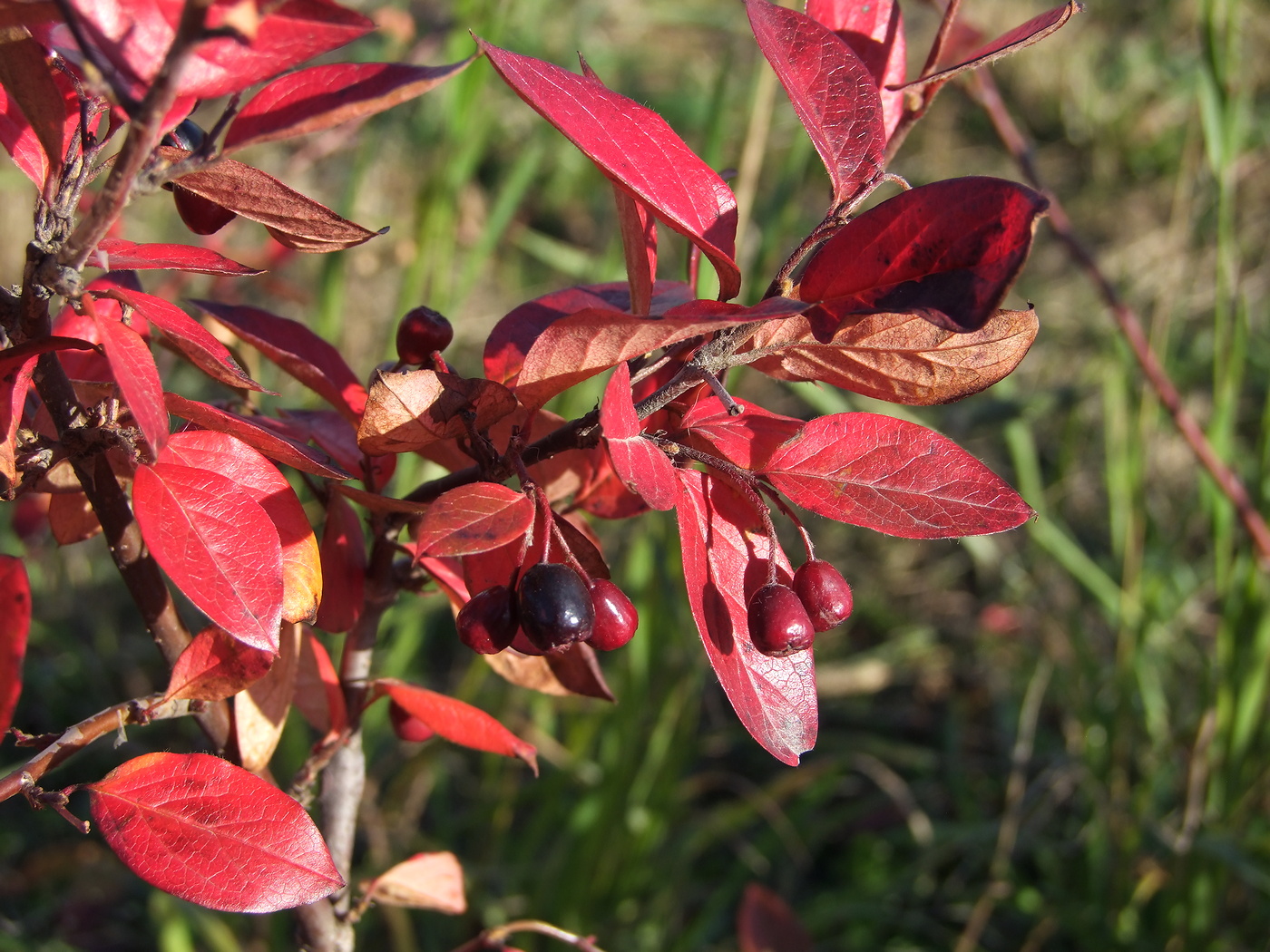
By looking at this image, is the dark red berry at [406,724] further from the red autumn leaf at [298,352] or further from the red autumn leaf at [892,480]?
the red autumn leaf at [892,480]

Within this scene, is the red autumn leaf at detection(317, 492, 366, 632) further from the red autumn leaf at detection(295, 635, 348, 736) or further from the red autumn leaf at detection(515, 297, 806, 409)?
the red autumn leaf at detection(515, 297, 806, 409)

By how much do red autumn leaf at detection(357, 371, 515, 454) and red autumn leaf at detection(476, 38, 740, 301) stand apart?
0.10 m

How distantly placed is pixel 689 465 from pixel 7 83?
1.03 feet

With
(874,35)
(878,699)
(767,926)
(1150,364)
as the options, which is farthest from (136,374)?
(878,699)

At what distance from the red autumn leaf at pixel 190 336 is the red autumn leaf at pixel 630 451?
148mm

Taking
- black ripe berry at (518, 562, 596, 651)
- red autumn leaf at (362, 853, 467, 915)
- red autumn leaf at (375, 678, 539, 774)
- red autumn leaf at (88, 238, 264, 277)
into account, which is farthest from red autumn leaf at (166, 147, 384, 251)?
red autumn leaf at (362, 853, 467, 915)

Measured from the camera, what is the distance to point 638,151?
0.41 metres

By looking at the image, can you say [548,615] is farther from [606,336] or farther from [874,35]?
[874,35]

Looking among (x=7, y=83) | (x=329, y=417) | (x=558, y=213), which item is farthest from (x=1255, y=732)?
(x=558, y=213)

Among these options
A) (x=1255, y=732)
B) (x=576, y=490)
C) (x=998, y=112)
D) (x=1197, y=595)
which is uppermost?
(x=576, y=490)

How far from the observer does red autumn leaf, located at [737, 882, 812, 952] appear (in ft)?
3.35

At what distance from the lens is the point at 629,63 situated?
9.54ft

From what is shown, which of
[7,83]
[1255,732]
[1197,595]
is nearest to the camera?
[7,83]

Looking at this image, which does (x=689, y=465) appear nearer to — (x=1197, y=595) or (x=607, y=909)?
(x=607, y=909)
